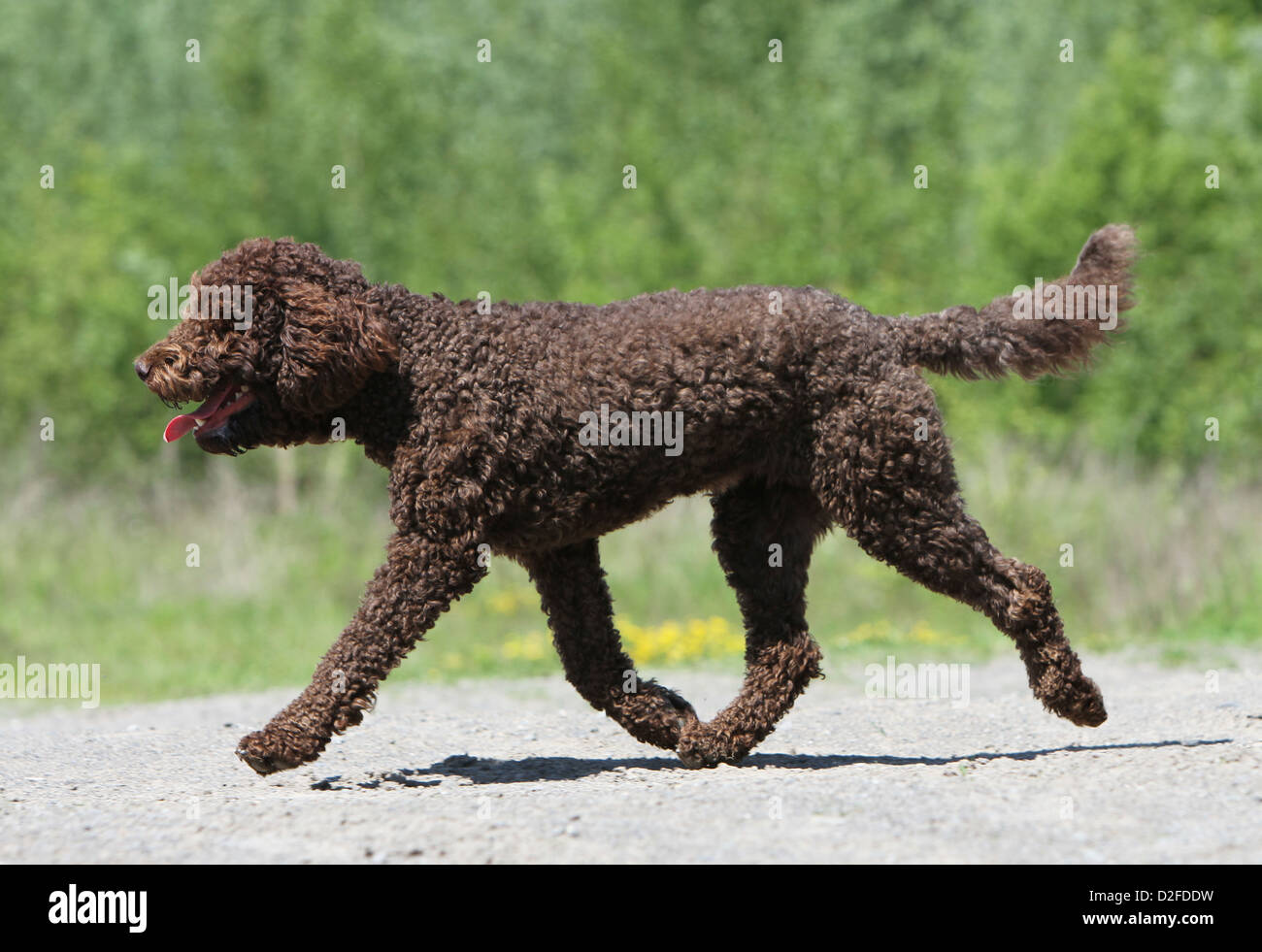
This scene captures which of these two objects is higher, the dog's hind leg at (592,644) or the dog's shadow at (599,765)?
the dog's hind leg at (592,644)

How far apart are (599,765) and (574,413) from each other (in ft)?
5.45

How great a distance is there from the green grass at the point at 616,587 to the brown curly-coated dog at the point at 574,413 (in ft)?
14.5

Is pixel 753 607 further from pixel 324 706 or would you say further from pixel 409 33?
pixel 409 33

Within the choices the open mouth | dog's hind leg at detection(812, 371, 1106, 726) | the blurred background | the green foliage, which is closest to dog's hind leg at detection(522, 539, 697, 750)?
dog's hind leg at detection(812, 371, 1106, 726)

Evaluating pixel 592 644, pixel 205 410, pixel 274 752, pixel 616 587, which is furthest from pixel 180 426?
pixel 616 587

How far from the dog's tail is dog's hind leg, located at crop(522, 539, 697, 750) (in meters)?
1.58

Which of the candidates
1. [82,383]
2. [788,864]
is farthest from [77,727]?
[82,383]

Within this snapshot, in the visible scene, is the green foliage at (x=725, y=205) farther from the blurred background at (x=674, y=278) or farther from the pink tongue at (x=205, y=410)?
the pink tongue at (x=205, y=410)

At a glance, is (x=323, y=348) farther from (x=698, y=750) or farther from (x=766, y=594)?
(x=698, y=750)

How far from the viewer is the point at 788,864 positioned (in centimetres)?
410

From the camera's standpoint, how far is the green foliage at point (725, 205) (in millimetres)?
16625

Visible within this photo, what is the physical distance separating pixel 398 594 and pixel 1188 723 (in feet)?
11.9

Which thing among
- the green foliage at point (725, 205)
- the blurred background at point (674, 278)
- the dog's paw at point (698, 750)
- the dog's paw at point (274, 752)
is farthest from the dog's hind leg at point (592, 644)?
the green foliage at point (725, 205)

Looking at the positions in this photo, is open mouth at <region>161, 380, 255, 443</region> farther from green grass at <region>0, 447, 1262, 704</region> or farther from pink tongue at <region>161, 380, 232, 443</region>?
green grass at <region>0, 447, 1262, 704</region>
